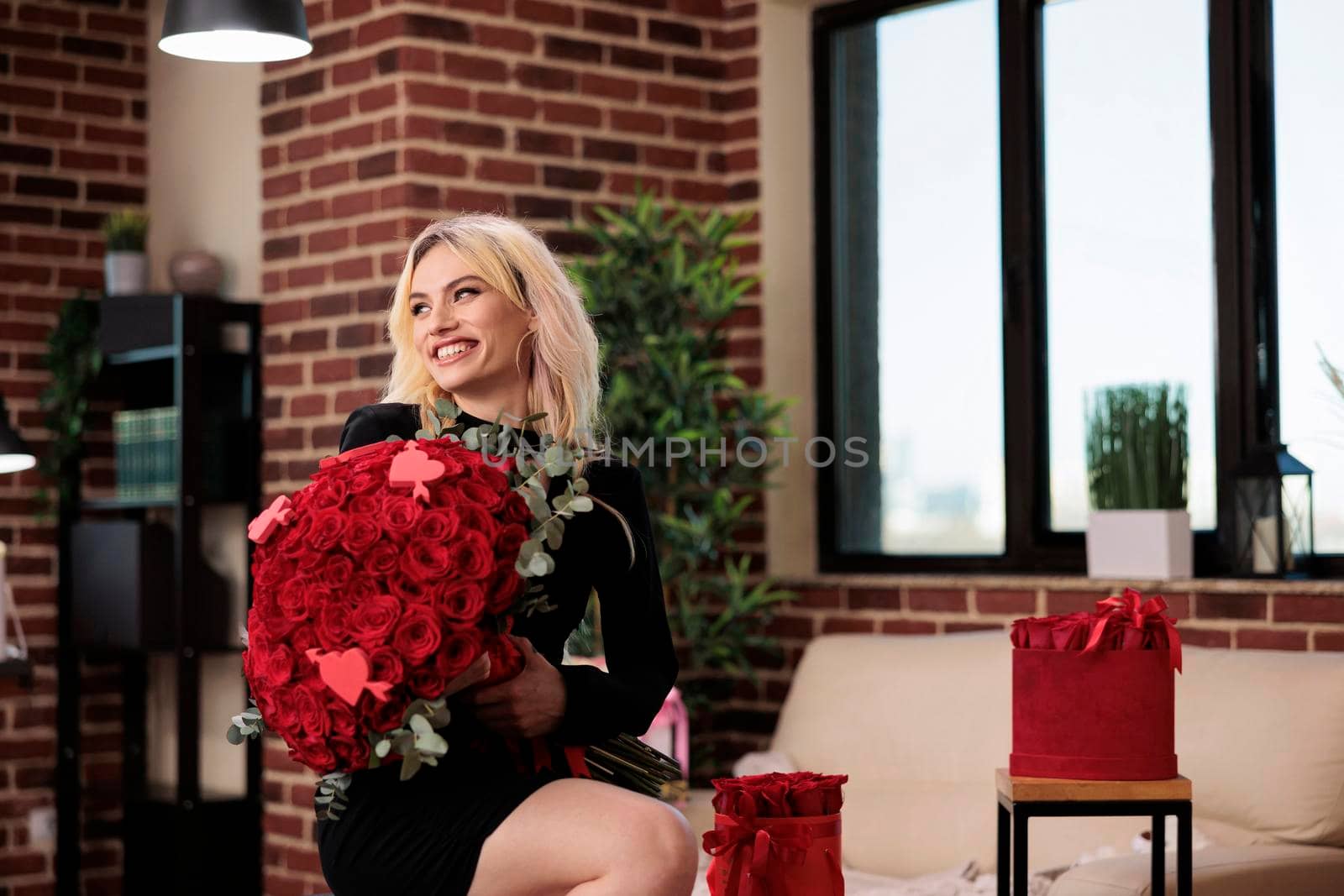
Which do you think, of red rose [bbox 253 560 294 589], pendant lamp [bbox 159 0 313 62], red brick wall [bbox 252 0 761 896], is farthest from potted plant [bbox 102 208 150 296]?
red rose [bbox 253 560 294 589]

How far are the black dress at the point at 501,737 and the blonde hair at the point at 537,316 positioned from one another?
0.25ft

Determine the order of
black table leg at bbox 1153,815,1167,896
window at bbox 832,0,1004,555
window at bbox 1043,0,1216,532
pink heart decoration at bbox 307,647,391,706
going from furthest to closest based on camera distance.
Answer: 1. window at bbox 832,0,1004,555
2. window at bbox 1043,0,1216,532
3. black table leg at bbox 1153,815,1167,896
4. pink heart decoration at bbox 307,647,391,706

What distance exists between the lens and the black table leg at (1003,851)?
8.64 feet

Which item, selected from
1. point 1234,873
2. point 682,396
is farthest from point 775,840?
point 682,396

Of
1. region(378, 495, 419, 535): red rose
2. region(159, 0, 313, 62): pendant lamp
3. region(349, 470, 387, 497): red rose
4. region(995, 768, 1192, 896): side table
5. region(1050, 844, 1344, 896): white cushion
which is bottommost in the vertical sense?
region(1050, 844, 1344, 896): white cushion

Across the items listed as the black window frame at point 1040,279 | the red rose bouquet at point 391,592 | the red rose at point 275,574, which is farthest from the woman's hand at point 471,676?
the black window frame at point 1040,279

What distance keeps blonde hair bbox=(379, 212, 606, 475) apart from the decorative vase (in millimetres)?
2383

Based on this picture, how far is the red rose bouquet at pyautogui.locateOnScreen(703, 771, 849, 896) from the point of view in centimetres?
212

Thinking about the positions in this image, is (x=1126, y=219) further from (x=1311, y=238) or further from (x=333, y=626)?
(x=333, y=626)

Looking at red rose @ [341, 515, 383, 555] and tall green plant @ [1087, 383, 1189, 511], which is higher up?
tall green plant @ [1087, 383, 1189, 511]

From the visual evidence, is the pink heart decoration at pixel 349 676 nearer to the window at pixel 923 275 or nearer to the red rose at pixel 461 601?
the red rose at pixel 461 601

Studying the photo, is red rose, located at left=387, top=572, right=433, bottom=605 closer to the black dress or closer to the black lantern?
the black dress

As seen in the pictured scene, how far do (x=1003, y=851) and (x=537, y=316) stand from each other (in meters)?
1.14

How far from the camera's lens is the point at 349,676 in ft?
5.41
